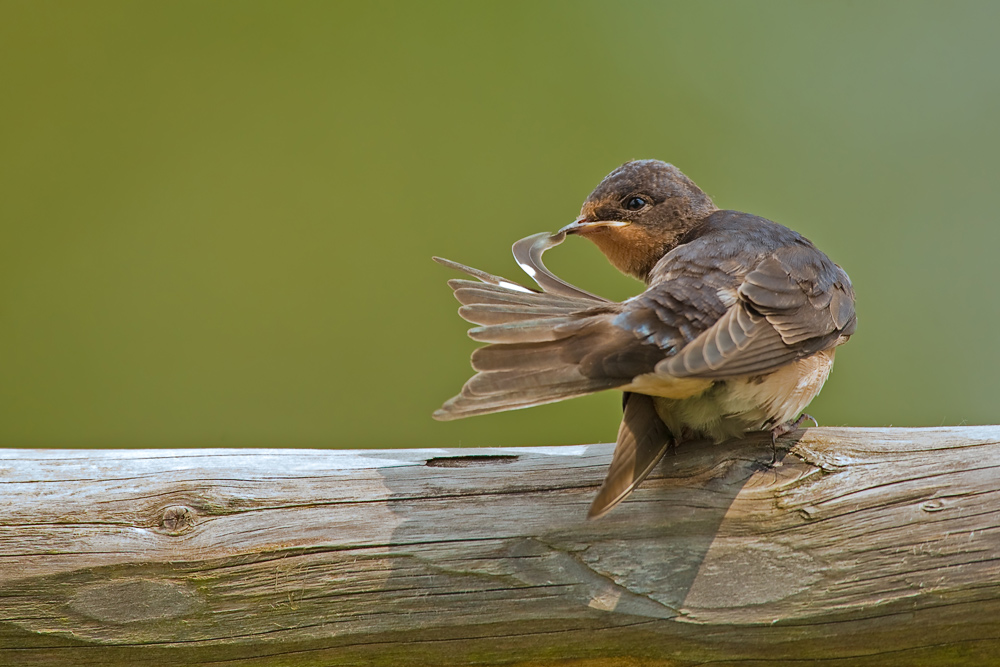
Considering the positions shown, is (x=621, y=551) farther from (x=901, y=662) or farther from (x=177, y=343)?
(x=177, y=343)

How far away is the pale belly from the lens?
1534 mm

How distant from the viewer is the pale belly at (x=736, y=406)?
1.53m

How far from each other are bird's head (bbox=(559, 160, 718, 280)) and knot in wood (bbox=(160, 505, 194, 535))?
1148 mm

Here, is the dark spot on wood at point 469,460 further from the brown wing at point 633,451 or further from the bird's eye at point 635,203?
the bird's eye at point 635,203

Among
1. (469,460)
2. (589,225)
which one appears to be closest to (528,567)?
(469,460)

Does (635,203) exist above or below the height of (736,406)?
above

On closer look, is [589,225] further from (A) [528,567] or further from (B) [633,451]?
(A) [528,567]

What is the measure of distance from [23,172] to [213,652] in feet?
12.7

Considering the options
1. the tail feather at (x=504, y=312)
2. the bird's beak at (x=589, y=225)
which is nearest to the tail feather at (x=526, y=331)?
the tail feather at (x=504, y=312)

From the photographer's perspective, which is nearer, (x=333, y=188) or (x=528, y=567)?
(x=528, y=567)

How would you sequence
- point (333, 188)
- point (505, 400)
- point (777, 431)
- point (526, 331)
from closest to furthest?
point (505, 400) → point (526, 331) → point (777, 431) → point (333, 188)

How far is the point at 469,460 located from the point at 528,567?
24 cm

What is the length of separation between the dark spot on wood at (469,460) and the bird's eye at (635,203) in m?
0.89

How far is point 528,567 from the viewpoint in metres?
1.37
